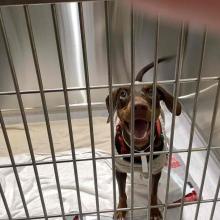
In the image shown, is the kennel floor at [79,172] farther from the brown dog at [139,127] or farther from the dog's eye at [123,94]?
the dog's eye at [123,94]

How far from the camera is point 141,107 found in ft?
2.77

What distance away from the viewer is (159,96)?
859 mm

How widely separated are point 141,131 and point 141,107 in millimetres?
89

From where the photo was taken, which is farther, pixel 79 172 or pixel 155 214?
pixel 79 172

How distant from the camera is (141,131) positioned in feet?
2.96

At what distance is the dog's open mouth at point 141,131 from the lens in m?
0.86

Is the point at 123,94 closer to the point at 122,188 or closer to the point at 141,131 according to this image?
the point at 141,131

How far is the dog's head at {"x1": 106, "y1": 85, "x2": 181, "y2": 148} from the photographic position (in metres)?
0.85

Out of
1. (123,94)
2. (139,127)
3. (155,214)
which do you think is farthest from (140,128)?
(155,214)

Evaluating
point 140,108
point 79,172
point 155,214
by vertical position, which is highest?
point 140,108

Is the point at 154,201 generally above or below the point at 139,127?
below

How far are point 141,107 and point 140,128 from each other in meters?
0.09

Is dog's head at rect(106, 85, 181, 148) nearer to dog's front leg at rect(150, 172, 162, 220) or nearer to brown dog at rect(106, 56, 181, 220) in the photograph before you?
brown dog at rect(106, 56, 181, 220)

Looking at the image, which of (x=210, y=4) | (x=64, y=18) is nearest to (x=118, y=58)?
(x=64, y=18)
